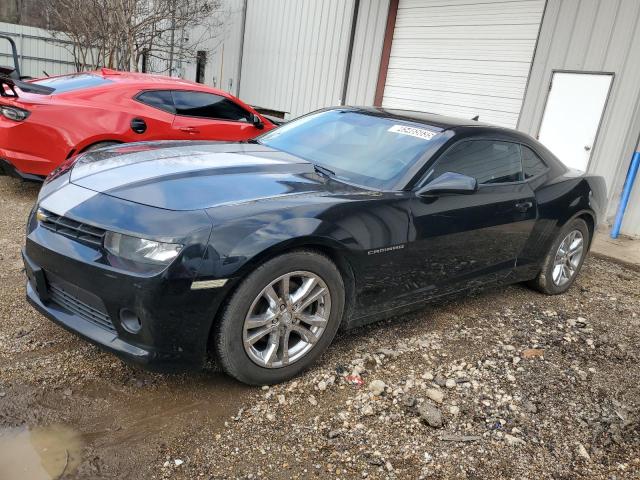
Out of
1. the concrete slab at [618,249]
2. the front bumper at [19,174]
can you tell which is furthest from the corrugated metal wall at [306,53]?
the front bumper at [19,174]

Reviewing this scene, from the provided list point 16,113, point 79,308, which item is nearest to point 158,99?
point 16,113

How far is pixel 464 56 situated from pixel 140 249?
8.32 meters

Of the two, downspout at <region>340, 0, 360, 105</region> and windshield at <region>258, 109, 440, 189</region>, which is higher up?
downspout at <region>340, 0, 360, 105</region>

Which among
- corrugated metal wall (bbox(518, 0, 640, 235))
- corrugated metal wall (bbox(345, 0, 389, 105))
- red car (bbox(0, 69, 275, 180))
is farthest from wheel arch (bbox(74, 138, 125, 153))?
corrugated metal wall (bbox(345, 0, 389, 105))

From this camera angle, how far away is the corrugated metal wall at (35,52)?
61.5 ft

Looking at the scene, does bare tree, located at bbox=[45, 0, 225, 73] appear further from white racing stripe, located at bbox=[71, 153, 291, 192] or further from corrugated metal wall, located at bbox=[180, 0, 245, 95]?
white racing stripe, located at bbox=[71, 153, 291, 192]

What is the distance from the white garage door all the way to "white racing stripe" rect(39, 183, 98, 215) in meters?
7.39

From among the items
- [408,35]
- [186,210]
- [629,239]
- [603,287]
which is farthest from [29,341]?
[408,35]

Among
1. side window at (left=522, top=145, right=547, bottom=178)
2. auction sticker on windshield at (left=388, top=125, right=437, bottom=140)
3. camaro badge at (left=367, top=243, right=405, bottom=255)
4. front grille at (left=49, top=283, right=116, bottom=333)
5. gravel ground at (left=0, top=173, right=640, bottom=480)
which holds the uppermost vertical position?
auction sticker on windshield at (left=388, top=125, right=437, bottom=140)

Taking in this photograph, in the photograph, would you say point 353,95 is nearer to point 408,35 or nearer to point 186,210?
point 408,35

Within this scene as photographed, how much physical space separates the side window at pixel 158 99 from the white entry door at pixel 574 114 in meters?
5.38

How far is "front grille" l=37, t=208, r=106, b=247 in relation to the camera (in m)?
2.50

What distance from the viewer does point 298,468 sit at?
2.32 meters

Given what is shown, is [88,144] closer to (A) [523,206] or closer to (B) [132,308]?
(B) [132,308]
